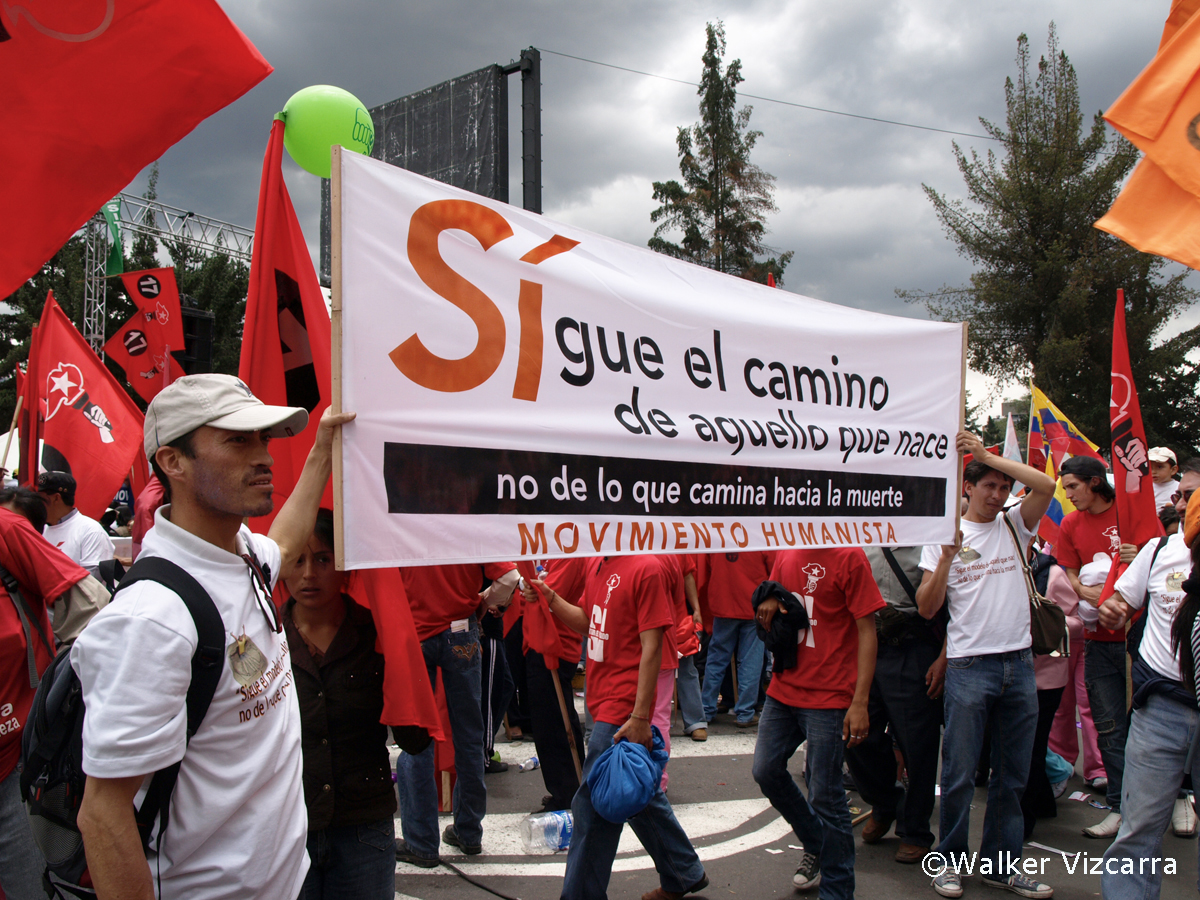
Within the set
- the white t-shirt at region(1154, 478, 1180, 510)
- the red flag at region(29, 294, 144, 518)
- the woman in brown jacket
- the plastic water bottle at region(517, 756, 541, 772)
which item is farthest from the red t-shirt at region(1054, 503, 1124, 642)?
the red flag at region(29, 294, 144, 518)

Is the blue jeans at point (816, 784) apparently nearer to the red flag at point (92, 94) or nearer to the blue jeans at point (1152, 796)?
the blue jeans at point (1152, 796)

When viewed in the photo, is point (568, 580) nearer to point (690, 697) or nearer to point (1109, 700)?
point (690, 697)

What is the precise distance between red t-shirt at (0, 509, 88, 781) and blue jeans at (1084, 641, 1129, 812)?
18.6 feet

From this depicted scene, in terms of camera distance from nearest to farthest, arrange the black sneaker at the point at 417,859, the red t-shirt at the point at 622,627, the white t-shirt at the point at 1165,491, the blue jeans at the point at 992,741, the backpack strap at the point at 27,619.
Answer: the backpack strap at the point at 27,619, the red t-shirt at the point at 622,627, the blue jeans at the point at 992,741, the black sneaker at the point at 417,859, the white t-shirt at the point at 1165,491

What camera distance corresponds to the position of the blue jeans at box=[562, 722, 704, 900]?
3582 millimetres

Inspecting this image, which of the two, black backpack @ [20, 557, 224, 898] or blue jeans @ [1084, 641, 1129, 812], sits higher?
→ black backpack @ [20, 557, 224, 898]

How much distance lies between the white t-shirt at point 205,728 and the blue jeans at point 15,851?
1653mm

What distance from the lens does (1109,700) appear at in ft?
18.0

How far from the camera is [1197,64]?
316 cm

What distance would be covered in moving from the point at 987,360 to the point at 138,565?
28.8m

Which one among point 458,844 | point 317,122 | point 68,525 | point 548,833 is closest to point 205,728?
point 317,122

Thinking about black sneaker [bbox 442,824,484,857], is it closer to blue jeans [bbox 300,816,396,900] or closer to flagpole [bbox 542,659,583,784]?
flagpole [bbox 542,659,583,784]

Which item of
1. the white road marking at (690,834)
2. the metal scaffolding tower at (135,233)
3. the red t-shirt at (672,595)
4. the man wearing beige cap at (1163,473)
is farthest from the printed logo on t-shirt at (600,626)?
the metal scaffolding tower at (135,233)

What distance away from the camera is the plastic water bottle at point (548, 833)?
502cm
